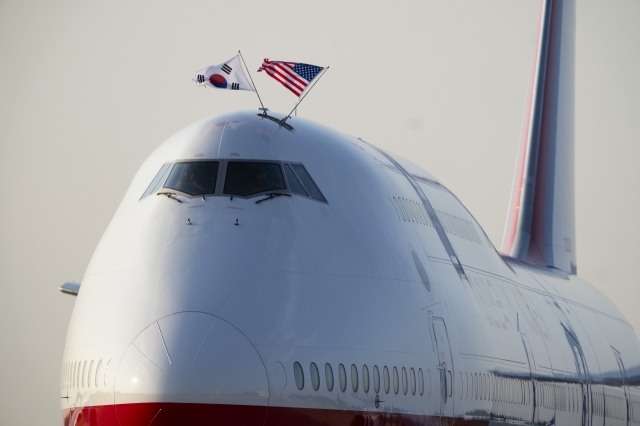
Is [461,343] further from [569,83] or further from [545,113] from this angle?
[569,83]

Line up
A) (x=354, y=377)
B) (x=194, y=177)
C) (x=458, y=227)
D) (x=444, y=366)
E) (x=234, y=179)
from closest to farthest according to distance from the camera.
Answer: (x=354, y=377)
(x=234, y=179)
(x=194, y=177)
(x=444, y=366)
(x=458, y=227)

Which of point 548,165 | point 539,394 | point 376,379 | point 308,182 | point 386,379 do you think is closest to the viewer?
point 376,379

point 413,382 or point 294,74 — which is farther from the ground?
point 294,74

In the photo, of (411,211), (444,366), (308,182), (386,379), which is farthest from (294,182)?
(444,366)

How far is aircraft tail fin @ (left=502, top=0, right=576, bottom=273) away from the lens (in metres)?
32.8

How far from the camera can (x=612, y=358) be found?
90.9 feet

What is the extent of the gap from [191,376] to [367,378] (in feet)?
8.66

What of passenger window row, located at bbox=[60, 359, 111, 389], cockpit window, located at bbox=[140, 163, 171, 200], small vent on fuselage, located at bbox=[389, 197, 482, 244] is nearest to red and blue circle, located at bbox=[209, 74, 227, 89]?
cockpit window, located at bbox=[140, 163, 171, 200]

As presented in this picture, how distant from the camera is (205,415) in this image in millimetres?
10992

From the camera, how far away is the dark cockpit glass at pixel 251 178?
1378cm

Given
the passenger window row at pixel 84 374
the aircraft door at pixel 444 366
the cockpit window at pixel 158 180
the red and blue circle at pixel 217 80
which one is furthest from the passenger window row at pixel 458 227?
the passenger window row at pixel 84 374

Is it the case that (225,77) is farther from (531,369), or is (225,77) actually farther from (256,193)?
(531,369)

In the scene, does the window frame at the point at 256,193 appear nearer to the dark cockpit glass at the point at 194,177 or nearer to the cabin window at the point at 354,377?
the dark cockpit glass at the point at 194,177

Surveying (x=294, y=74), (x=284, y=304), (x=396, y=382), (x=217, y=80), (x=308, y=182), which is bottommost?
(x=396, y=382)
